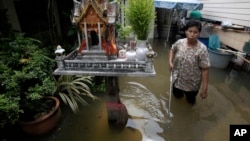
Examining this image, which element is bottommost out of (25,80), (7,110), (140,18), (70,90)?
(70,90)

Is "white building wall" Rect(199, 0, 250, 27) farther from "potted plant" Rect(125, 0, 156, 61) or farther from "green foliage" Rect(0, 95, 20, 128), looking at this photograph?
"green foliage" Rect(0, 95, 20, 128)

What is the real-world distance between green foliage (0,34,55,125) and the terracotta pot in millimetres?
194

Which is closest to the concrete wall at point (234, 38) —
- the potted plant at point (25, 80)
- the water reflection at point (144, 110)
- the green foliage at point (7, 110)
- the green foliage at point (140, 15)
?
the water reflection at point (144, 110)

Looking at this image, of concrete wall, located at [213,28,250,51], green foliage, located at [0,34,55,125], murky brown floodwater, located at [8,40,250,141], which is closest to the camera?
green foliage, located at [0,34,55,125]

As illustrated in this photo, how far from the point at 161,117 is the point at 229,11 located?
14.7ft

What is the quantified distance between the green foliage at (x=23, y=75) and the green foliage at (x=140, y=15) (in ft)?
4.78

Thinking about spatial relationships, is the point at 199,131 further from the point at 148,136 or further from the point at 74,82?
the point at 74,82

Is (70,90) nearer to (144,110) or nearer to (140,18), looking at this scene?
(144,110)

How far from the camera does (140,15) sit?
1.98 meters

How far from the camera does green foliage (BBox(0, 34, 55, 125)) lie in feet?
7.12

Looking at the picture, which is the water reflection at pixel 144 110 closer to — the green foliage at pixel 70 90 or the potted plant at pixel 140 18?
the green foliage at pixel 70 90

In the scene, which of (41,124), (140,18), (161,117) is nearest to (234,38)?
(161,117)

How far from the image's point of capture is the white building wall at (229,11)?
459 centimetres

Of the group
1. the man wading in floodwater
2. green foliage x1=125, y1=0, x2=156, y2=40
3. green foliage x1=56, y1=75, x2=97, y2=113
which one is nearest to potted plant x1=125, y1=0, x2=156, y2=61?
green foliage x1=125, y1=0, x2=156, y2=40
